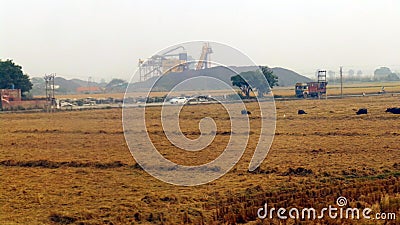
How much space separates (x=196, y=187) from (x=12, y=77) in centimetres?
6113

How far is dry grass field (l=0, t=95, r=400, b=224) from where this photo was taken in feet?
32.8

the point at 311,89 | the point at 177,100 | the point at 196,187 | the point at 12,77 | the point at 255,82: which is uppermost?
the point at 12,77

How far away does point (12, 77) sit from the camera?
2667 inches

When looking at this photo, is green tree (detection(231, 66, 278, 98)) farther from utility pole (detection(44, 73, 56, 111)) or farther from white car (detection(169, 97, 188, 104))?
utility pole (detection(44, 73, 56, 111))

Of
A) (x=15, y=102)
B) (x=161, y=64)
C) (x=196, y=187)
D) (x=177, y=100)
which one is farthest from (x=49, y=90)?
(x=196, y=187)

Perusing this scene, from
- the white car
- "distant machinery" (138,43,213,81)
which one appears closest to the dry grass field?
"distant machinery" (138,43,213,81)

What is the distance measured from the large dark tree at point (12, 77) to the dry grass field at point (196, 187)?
46.6 metres

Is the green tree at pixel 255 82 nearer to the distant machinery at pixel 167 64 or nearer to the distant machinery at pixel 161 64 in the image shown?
the distant machinery at pixel 167 64

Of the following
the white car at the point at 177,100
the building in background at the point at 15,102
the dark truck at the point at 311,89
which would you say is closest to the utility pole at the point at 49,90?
the building in background at the point at 15,102

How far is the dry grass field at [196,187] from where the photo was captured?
10.0 meters

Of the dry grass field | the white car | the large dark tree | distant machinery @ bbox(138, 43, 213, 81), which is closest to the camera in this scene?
the dry grass field

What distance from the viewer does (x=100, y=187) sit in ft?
43.0

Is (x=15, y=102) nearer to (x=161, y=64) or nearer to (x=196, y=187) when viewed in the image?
(x=161, y=64)

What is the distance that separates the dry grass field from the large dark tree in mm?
46639
